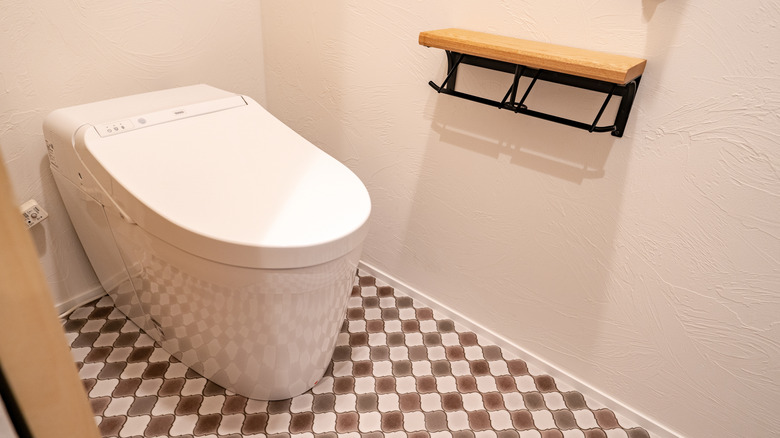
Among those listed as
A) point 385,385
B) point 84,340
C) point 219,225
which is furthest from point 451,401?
point 84,340

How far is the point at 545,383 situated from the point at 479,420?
197 millimetres

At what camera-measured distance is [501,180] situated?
1070mm

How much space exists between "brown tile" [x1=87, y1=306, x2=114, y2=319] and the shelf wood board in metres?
1.00

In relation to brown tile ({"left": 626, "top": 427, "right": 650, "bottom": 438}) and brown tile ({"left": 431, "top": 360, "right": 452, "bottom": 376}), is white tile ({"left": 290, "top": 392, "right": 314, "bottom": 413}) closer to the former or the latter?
brown tile ({"left": 431, "top": 360, "right": 452, "bottom": 376})

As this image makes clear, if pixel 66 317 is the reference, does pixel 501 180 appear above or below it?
above

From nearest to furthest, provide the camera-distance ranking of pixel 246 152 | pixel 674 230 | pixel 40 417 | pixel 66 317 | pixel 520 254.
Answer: pixel 40 417 → pixel 674 230 → pixel 246 152 → pixel 520 254 → pixel 66 317

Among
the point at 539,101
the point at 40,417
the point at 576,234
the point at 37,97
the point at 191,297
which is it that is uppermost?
the point at 40,417

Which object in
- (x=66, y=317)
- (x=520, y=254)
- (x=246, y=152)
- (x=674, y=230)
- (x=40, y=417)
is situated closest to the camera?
(x=40, y=417)

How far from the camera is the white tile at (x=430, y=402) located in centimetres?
108

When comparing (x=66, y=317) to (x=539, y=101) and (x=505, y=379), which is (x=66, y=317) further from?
(x=539, y=101)

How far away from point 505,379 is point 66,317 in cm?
107

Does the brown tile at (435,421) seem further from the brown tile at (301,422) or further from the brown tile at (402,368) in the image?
the brown tile at (301,422)

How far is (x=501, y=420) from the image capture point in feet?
3.48

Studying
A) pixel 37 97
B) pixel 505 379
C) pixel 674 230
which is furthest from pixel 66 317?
pixel 674 230
